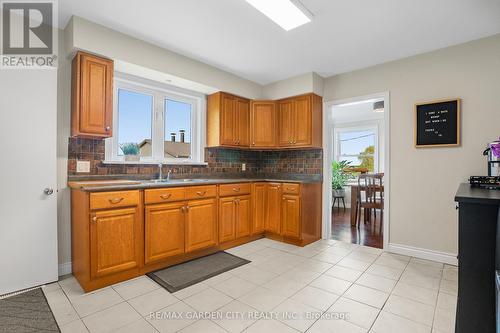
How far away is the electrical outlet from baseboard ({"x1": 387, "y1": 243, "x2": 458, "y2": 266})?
3827 mm

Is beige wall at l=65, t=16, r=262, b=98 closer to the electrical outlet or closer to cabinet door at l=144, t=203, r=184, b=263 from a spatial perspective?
the electrical outlet

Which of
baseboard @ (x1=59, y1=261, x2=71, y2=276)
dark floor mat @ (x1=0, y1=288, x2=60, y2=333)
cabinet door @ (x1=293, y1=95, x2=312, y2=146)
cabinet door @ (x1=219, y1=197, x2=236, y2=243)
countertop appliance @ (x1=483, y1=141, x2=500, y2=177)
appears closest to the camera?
dark floor mat @ (x1=0, y1=288, x2=60, y2=333)

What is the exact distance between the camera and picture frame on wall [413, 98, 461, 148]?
9.25 ft

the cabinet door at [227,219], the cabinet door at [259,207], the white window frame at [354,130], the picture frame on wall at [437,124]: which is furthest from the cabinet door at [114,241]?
the white window frame at [354,130]

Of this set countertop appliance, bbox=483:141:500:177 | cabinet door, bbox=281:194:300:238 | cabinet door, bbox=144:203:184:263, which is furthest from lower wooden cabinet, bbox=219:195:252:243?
countertop appliance, bbox=483:141:500:177

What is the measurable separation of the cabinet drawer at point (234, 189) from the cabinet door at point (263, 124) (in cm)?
82

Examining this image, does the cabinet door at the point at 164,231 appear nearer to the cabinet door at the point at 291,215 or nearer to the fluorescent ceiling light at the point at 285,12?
the cabinet door at the point at 291,215

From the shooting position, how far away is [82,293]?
2.16m

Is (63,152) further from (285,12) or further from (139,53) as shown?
(285,12)

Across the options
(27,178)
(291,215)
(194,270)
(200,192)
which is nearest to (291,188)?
(291,215)

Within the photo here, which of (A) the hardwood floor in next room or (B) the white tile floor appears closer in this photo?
(B) the white tile floor

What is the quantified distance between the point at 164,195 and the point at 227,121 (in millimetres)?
1674

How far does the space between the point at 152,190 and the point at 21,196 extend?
1.10m

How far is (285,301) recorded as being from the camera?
2.08m
